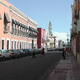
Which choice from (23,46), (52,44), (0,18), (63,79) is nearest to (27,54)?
(0,18)

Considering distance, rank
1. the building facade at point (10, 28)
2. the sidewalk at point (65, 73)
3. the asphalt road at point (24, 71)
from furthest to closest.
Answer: the building facade at point (10, 28) → the asphalt road at point (24, 71) → the sidewalk at point (65, 73)

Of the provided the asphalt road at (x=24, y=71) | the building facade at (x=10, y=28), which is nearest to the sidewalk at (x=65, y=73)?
the asphalt road at (x=24, y=71)

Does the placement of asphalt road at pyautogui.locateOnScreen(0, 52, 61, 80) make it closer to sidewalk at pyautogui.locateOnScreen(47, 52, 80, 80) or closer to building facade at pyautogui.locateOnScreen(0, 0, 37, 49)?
sidewalk at pyautogui.locateOnScreen(47, 52, 80, 80)

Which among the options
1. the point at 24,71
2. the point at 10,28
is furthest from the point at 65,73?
the point at 10,28

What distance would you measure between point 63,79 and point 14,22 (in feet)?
181

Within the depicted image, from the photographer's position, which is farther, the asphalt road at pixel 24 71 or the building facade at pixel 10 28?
the building facade at pixel 10 28

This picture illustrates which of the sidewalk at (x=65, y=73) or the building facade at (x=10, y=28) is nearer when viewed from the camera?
the sidewalk at (x=65, y=73)

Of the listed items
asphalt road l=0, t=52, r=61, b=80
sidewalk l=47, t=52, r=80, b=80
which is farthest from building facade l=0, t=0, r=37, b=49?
sidewalk l=47, t=52, r=80, b=80

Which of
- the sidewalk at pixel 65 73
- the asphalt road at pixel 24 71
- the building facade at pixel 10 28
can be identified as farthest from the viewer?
the building facade at pixel 10 28

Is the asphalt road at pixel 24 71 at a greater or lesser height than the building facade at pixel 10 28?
lesser

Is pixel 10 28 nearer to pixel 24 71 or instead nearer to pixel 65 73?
pixel 24 71

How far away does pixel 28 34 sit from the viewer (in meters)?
101

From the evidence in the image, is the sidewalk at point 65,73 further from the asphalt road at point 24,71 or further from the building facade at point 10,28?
the building facade at point 10,28

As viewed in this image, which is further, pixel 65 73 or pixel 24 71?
pixel 24 71
